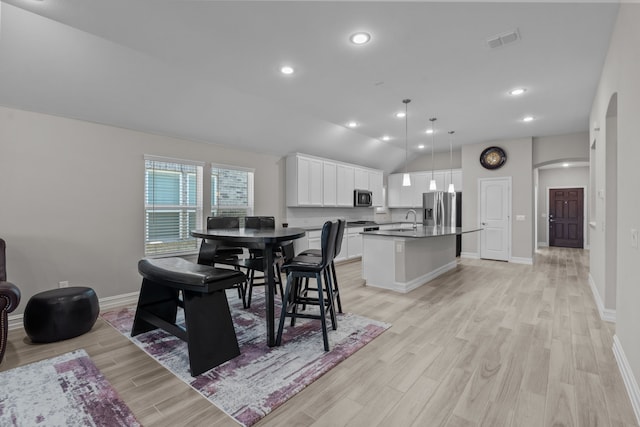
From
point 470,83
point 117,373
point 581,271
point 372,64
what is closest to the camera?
point 117,373

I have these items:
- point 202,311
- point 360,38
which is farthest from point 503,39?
point 202,311

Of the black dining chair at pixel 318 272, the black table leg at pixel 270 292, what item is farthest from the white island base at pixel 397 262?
the black table leg at pixel 270 292

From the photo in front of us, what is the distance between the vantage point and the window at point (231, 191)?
487 centimetres

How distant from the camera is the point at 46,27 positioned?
2555 millimetres

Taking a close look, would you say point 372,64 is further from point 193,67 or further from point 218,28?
point 193,67

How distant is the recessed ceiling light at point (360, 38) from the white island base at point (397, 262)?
2489 millimetres

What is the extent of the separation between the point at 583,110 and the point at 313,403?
5810 millimetres

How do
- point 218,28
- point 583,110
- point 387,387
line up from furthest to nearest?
point 583,110, point 218,28, point 387,387

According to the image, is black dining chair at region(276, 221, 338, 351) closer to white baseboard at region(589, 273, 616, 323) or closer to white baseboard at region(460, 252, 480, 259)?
white baseboard at region(589, 273, 616, 323)

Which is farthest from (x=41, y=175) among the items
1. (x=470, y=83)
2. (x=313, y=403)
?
(x=470, y=83)

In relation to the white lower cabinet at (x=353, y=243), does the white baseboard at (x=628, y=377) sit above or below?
below

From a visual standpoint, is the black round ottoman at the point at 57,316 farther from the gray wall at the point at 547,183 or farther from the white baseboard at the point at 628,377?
the gray wall at the point at 547,183

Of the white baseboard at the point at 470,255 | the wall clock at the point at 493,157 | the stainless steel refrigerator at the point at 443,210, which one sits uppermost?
the wall clock at the point at 493,157

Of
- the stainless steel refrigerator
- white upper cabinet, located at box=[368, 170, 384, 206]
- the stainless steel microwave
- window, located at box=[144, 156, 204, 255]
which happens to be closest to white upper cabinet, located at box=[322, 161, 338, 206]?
the stainless steel microwave
